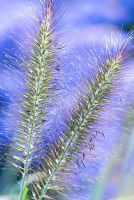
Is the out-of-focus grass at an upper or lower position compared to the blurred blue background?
lower

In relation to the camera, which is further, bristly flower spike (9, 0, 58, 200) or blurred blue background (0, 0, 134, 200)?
blurred blue background (0, 0, 134, 200)

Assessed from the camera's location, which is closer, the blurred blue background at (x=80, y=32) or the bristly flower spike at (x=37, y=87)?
the bristly flower spike at (x=37, y=87)

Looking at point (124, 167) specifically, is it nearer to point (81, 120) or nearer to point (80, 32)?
point (81, 120)

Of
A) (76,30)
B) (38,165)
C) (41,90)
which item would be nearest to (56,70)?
(41,90)

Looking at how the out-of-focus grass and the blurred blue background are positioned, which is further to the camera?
the blurred blue background

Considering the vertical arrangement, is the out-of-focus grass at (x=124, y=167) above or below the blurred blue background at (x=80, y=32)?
below

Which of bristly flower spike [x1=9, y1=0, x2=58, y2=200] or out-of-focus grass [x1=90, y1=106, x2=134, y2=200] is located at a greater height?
bristly flower spike [x1=9, y1=0, x2=58, y2=200]

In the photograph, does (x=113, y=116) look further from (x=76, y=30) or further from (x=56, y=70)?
(x=76, y=30)

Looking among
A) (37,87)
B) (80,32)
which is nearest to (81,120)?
(37,87)
